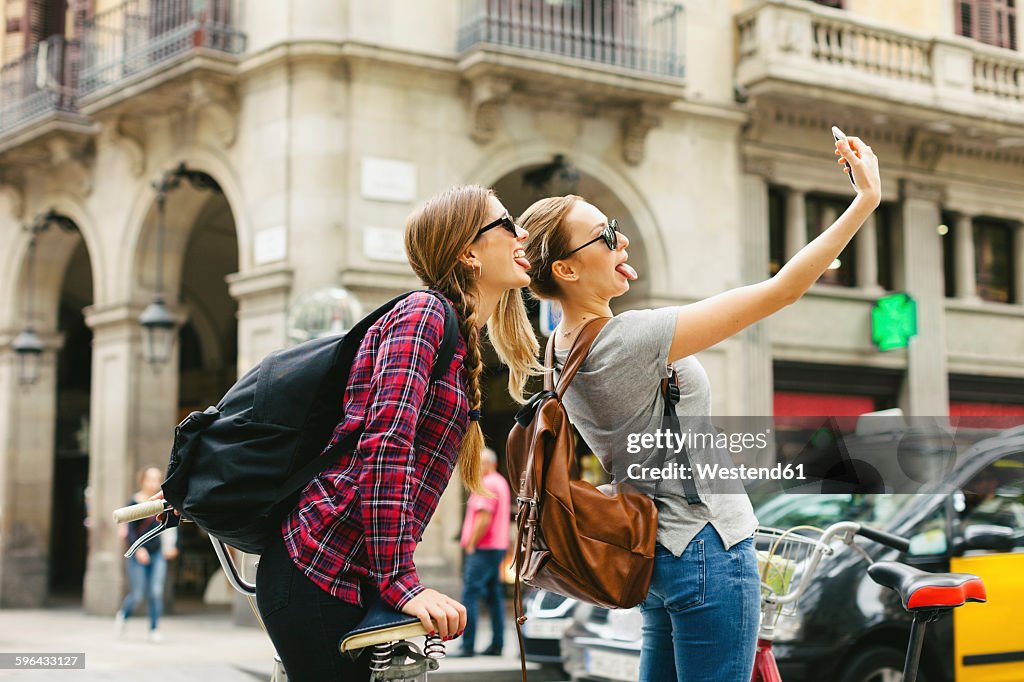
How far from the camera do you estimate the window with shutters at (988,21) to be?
1880 centimetres

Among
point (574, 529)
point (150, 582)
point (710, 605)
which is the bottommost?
point (150, 582)

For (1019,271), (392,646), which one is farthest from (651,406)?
(1019,271)

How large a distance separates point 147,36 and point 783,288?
48.5 feet

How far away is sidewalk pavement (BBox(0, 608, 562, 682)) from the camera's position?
9781 mm

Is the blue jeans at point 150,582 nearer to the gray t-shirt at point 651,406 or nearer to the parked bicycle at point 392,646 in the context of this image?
the gray t-shirt at point 651,406

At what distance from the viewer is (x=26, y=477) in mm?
18953

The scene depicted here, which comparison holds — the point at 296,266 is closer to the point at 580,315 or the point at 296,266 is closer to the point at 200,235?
the point at 200,235

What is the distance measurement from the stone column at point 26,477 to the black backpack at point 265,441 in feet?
57.7

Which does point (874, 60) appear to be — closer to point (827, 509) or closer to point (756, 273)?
point (756, 273)

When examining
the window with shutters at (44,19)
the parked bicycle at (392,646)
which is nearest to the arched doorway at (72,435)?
the window with shutters at (44,19)

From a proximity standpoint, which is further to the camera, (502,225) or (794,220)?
(794,220)

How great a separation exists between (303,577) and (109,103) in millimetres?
14537

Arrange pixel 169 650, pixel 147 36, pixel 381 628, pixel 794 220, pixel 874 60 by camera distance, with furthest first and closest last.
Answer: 1. pixel 794 220
2. pixel 874 60
3. pixel 147 36
4. pixel 169 650
5. pixel 381 628

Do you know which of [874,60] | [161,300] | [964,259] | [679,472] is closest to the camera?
[679,472]
